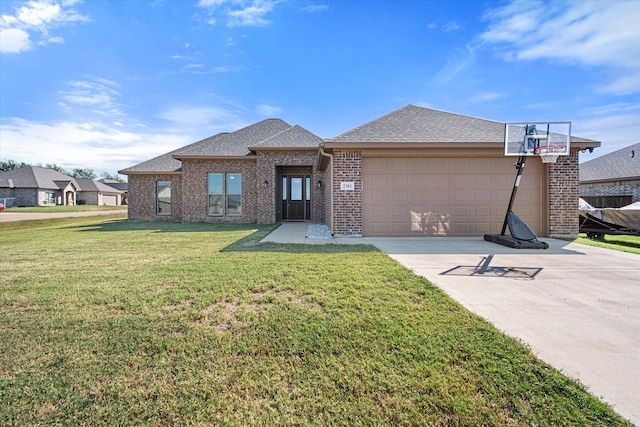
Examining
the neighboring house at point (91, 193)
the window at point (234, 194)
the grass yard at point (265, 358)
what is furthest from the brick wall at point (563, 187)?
the neighboring house at point (91, 193)

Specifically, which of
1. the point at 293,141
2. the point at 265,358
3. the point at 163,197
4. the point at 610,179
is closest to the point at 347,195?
the point at 293,141

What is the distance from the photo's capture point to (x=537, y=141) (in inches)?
293

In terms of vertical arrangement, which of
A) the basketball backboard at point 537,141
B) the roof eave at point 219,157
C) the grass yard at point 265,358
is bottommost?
the grass yard at point 265,358

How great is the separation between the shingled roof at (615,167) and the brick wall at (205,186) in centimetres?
2046

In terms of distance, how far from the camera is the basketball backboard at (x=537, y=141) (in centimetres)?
735

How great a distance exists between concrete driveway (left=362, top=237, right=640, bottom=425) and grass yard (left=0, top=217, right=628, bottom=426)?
0.27 meters

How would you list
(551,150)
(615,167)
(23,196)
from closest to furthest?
(551,150) < (615,167) < (23,196)

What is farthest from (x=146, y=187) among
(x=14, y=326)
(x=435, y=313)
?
(x=435, y=313)

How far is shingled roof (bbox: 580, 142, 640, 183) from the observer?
15522 mm

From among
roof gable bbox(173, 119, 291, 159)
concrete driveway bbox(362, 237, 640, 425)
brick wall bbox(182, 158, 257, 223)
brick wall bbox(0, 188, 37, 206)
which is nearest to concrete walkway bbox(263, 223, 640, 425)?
concrete driveway bbox(362, 237, 640, 425)

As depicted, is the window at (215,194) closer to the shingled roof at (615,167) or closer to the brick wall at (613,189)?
the shingled roof at (615,167)

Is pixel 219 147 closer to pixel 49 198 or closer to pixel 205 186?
pixel 205 186

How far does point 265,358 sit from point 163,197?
16265 millimetres

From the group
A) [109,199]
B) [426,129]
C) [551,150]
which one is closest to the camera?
[551,150]
